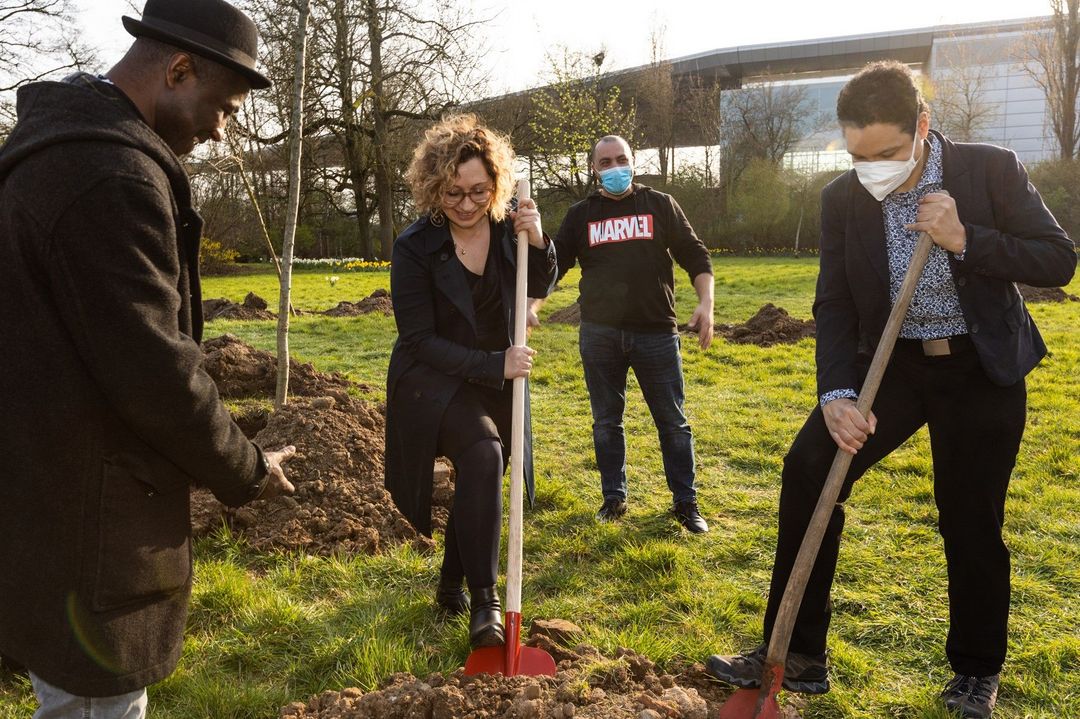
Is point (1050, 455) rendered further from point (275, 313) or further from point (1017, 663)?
point (275, 313)

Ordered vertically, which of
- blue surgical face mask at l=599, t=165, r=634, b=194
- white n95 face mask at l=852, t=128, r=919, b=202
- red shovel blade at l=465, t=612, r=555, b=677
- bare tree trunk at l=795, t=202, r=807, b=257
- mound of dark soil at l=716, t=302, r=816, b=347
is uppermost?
bare tree trunk at l=795, t=202, r=807, b=257

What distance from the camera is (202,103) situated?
1.86 meters

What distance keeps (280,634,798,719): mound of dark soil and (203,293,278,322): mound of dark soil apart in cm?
1242

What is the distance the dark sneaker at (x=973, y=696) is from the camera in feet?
9.47

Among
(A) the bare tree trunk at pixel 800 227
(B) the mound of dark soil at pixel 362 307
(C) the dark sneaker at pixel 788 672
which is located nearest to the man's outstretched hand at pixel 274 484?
(C) the dark sneaker at pixel 788 672

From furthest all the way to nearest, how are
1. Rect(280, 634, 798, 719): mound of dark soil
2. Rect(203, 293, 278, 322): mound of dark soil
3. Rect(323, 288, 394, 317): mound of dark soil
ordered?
Rect(323, 288, 394, 317): mound of dark soil, Rect(203, 293, 278, 322): mound of dark soil, Rect(280, 634, 798, 719): mound of dark soil

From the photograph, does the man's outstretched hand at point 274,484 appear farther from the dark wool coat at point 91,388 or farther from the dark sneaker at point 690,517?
the dark sneaker at point 690,517

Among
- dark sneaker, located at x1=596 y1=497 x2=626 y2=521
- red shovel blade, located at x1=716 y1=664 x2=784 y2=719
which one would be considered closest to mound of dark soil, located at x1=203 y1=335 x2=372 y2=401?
dark sneaker, located at x1=596 y1=497 x2=626 y2=521

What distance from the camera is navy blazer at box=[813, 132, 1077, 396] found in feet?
8.47

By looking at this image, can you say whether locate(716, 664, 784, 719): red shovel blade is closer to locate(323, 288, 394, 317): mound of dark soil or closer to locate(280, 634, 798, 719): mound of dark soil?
locate(280, 634, 798, 719): mound of dark soil

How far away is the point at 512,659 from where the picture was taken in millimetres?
2955

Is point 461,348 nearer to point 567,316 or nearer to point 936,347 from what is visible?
point 936,347

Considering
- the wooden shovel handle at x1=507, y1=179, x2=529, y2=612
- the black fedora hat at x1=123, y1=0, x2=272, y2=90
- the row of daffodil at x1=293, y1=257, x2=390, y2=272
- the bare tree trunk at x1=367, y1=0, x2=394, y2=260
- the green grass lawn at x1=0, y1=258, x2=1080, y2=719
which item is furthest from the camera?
the row of daffodil at x1=293, y1=257, x2=390, y2=272

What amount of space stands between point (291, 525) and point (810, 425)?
2917mm
